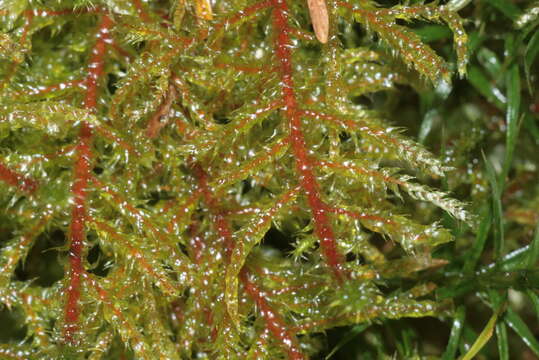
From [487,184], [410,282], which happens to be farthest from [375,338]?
[487,184]

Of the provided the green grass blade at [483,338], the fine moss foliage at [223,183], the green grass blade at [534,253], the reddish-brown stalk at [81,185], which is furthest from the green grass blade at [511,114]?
the reddish-brown stalk at [81,185]

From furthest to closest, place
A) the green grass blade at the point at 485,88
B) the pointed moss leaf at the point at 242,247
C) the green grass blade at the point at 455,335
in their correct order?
1. the green grass blade at the point at 485,88
2. the green grass blade at the point at 455,335
3. the pointed moss leaf at the point at 242,247

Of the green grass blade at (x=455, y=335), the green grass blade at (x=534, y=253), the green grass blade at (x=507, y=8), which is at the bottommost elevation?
the green grass blade at (x=455, y=335)

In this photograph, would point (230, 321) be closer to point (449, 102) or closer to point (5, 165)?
point (5, 165)

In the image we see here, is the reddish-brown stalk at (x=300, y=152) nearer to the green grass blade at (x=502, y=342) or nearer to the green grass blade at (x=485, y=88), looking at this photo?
the green grass blade at (x=502, y=342)

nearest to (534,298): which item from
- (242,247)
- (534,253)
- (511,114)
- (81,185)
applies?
(534,253)

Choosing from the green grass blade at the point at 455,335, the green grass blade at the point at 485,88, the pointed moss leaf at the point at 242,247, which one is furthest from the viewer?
the green grass blade at the point at 485,88

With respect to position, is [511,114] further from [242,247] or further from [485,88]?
[242,247]
